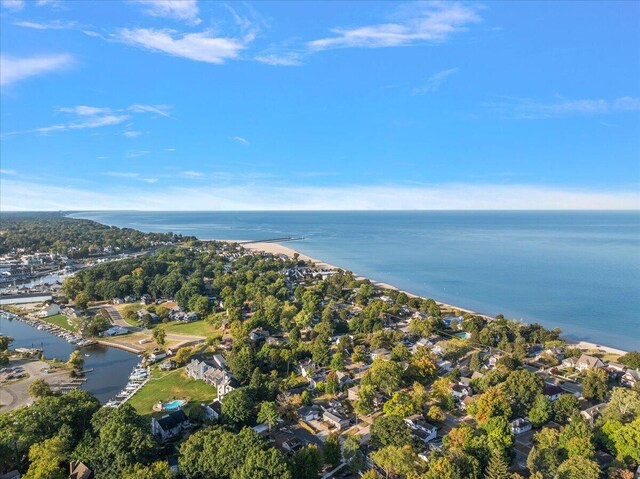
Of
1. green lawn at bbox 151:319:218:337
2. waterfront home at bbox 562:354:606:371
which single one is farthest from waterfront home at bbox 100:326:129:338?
waterfront home at bbox 562:354:606:371

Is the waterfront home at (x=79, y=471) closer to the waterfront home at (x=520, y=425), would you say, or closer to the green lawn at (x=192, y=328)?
the waterfront home at (x=520, y=425)

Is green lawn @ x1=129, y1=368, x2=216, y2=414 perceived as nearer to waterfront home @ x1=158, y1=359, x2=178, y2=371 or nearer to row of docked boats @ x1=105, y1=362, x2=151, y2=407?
row of docked boats @ x1=105, y1=362, x2=151, y2=407

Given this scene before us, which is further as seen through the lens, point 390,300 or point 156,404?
point 390,300

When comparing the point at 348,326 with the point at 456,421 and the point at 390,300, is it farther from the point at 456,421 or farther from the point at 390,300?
the point at 456,421

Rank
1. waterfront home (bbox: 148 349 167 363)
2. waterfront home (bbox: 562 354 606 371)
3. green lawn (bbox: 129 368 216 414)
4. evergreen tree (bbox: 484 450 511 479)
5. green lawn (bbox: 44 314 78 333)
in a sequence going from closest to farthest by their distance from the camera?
1. evergreen tree (bbox: 484 450 511 479)
2. green lawn (bbox: 129 368 216 414)
3. waterfront home (bbox: 562 354 606 371)
4. waterfront home (bbox: 148 349 167 363)
5. green lawn (bbox: 44 314 78 333)

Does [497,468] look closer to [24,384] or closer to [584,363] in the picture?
[584,363]

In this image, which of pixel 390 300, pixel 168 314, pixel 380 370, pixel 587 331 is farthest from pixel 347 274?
pixel 380 370
